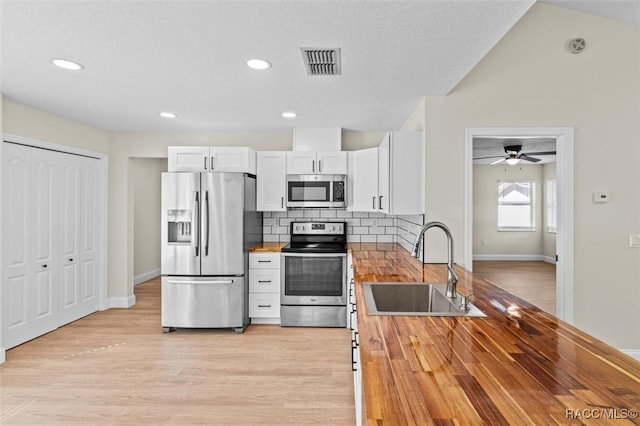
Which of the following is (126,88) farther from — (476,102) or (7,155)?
(476,102)

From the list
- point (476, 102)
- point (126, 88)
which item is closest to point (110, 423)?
point (126, 88)

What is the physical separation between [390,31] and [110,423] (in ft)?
9.32

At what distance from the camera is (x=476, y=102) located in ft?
10.2

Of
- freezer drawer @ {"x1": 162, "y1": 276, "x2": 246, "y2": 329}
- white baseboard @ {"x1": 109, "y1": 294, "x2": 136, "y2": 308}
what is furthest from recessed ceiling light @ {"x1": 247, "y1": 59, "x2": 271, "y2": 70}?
white baseboard @ {"x1": 109, "y1": 294, "x2": 136, "y2": 308}

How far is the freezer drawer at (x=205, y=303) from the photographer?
3.90 m

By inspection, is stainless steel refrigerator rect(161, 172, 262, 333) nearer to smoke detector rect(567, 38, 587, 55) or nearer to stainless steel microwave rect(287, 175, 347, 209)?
stainless steel microwave rect(287, 175, 347, 209)

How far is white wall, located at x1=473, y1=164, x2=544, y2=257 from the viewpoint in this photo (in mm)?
9312

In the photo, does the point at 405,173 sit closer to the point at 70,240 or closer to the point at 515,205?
the point at 70,240

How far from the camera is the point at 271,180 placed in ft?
14.5

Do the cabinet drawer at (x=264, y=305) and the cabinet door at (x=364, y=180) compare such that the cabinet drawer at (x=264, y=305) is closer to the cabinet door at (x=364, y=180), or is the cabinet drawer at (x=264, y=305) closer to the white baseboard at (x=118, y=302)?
the cabinet door at (x=364, y=180)

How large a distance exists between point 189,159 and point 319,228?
177 centimetres

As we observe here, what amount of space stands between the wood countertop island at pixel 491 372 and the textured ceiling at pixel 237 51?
57.4 inches

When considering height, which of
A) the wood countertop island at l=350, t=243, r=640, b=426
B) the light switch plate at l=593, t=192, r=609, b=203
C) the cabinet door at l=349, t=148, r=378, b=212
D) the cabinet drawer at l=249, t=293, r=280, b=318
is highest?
the cabinet door at l=349, t=148, r=378, b=212

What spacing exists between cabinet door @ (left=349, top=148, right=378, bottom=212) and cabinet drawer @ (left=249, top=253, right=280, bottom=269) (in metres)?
1.08
